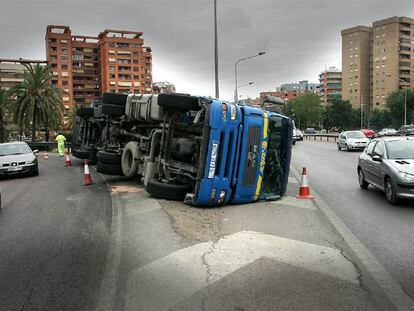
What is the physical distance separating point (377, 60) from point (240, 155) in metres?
138

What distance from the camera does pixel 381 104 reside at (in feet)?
436

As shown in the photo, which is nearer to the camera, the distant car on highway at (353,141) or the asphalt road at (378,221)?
the asphalt road at (378,221)

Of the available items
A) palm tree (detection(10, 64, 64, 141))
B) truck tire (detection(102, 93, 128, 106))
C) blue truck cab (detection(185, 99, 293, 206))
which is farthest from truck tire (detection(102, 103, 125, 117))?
palm tree (detection(10, 64, 64, 141))

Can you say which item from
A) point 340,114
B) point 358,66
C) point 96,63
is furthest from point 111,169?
point 358,66

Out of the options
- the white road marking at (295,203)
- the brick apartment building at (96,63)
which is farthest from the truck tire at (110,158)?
the brick apartment building at (96,63)

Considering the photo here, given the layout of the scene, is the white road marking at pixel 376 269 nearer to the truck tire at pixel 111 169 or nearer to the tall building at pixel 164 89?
the tall building at pixel 164 89

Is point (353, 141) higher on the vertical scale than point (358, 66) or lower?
lower

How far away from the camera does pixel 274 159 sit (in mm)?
9625

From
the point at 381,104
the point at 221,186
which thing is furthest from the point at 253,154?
the point at 381,104

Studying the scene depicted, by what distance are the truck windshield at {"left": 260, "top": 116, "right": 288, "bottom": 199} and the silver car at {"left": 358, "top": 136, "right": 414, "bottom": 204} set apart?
213 cm

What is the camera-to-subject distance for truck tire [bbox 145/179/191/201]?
917cm

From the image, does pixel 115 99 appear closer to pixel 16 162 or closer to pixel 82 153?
pixel 16 162

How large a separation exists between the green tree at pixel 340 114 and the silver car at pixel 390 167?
10389 centimetres

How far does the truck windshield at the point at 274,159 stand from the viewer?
950cm
